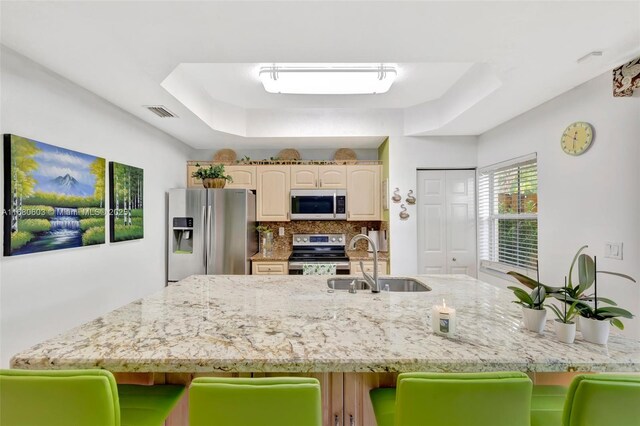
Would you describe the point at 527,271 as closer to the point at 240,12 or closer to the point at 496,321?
the point at 496,321

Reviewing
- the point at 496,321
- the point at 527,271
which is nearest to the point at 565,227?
the point at 527,271

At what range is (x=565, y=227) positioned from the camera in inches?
95.4

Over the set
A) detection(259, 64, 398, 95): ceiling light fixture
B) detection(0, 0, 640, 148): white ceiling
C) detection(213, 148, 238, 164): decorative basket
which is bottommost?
detection(213, 148, 238, 164): decorative basket

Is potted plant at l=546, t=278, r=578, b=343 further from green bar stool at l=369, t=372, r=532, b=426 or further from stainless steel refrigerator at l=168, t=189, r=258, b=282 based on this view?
stainless steel refrigerator at l=168, t=189, r=258, b=282

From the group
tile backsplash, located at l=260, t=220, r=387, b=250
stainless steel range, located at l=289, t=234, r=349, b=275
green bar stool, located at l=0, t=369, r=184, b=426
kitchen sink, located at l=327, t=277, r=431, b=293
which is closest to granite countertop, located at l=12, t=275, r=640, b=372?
green bar stool, located at l=0, t=369, r=184, b=426

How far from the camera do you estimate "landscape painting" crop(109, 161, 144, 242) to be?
263 cm

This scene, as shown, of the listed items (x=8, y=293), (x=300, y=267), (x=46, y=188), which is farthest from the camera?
(x=300, y=267)

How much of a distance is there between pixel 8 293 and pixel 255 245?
100 inches

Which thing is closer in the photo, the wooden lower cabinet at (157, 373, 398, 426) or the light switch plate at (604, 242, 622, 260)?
the wooden lower cabinet at (157, 373, 398, 426)

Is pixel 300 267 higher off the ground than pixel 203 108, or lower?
lower

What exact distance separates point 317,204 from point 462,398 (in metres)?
3.24

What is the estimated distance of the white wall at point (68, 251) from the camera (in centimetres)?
178

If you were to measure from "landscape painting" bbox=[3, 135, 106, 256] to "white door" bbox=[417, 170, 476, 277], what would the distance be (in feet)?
11.2

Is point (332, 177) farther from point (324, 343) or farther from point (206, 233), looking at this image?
point (324, 343)
